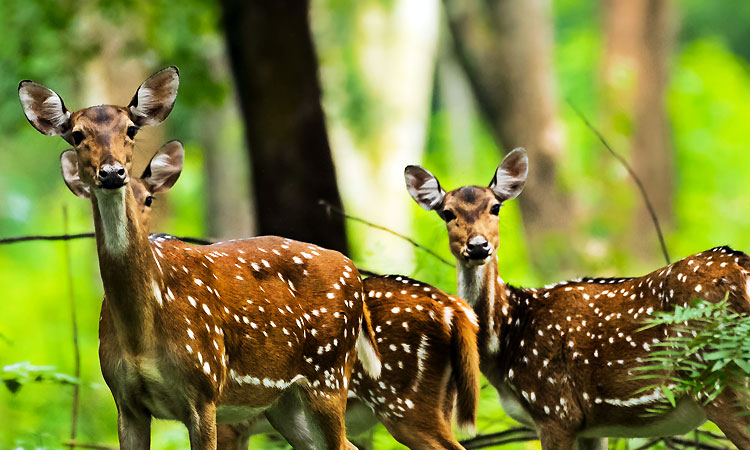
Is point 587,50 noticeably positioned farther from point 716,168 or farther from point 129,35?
point 129,35

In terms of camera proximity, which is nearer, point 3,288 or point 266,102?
point 266,102

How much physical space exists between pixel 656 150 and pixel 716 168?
11946 mm

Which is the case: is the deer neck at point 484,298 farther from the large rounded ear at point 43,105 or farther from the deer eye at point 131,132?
the large rounded ear at point 43,105

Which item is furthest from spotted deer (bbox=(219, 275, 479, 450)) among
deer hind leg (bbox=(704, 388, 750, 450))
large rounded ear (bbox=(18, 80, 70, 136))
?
large rounded ear (bbox=(18, 80, 70, 136))

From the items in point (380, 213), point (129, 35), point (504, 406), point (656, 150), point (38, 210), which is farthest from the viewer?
point (38, 210)

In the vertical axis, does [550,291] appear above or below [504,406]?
above

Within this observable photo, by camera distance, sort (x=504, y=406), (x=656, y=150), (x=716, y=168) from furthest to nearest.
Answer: (x=716, y=168), (x=656, y=150), (x=504, y=406)

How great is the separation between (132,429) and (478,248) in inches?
94.6

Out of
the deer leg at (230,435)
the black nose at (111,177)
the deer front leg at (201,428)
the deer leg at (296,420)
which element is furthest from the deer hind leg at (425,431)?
the black nose at (111,177)

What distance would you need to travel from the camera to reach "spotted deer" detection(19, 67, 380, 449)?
5.24 metres

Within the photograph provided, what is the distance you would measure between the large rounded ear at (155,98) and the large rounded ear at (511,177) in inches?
100

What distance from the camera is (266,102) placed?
9.55 meters

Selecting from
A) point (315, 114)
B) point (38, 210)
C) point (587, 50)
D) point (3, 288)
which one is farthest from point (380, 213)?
point (587, 50)

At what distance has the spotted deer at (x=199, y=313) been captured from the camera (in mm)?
5242
